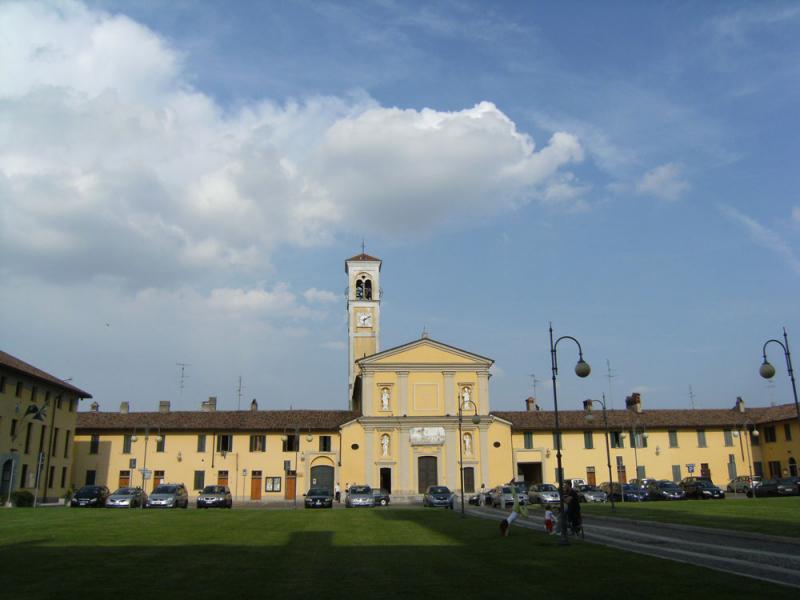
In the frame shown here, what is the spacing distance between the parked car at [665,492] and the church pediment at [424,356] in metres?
16.7

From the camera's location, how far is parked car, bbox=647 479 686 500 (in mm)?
48938

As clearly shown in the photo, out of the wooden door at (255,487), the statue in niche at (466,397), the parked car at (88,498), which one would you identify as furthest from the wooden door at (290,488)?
the parked car at (88,498)

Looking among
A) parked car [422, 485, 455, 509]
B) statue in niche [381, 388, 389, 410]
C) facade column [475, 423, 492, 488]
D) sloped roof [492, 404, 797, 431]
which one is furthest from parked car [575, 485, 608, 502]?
statue in niche [381, 388, 389, 410]

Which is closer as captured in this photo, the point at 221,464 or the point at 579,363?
the point at 579,363

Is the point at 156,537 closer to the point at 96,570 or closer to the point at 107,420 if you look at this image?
the point at 96,570

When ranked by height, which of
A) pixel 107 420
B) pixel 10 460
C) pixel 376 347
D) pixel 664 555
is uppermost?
pixel 376 347

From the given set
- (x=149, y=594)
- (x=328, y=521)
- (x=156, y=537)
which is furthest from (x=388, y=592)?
(x=328, y=521)

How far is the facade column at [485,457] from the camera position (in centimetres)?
5826

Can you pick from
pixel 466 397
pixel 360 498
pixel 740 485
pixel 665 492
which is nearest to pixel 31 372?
pixel 360 498

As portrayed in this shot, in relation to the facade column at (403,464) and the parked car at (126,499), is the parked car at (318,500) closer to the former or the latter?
the parked car at (126,499)

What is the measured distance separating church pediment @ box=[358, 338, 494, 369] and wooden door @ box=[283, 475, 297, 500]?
11014 mm

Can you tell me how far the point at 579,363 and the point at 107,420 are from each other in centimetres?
4953

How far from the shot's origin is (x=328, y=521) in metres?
27.2

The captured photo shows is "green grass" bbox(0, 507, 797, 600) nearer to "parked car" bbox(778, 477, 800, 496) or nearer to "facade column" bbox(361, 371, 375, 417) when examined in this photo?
"parked car" bbox(778, 477, 800, 496)
